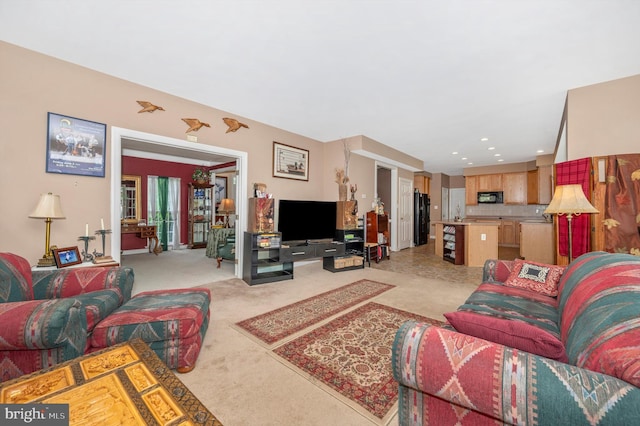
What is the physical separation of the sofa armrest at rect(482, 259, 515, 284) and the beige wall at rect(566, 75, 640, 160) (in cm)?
196

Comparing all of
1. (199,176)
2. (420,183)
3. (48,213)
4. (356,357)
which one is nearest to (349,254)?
(356,357)

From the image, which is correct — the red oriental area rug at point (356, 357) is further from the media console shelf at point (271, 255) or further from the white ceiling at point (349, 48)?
the white ceiling at point (349, 48)

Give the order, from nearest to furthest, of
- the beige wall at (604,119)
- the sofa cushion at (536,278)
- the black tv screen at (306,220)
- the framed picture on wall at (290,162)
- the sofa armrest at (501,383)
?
the sofa armrest at (501,383) < the sofa cushion at (536,278) < the beige wall at (604,119) < the black tv screen at (306,220) < the framed picture on wall at (290,162)

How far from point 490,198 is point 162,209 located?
9.95m

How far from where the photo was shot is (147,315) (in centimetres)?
179

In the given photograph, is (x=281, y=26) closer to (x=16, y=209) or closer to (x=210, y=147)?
(x=210, y=147)

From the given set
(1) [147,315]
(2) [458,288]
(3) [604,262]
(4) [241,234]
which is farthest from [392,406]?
(4) [241,234]

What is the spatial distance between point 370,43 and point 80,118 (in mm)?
3145

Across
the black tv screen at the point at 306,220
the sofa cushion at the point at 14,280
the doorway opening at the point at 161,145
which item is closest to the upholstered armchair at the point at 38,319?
the sofa cushion at the point at 14,280

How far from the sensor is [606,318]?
990mm

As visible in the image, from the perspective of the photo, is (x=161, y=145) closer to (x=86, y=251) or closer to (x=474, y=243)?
(x=86, y=251)

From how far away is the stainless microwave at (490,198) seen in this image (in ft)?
26.7

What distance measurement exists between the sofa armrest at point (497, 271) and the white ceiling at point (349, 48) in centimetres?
208

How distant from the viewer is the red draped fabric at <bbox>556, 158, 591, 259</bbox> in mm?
3051
